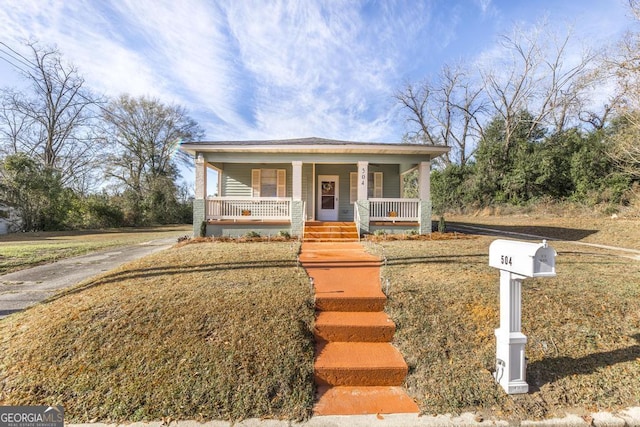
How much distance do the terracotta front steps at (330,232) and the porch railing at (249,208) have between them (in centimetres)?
95

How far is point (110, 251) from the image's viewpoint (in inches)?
355

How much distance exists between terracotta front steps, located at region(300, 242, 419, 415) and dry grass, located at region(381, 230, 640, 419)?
0.52ft

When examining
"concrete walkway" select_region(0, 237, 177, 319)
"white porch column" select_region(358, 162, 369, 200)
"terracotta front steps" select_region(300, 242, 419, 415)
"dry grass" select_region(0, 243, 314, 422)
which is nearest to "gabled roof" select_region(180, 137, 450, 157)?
"white porch column" select_region(358, 162, 369, 200)

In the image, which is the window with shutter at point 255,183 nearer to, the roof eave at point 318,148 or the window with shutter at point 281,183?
the window with shutter at point 281,183

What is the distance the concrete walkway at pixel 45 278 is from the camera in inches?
176

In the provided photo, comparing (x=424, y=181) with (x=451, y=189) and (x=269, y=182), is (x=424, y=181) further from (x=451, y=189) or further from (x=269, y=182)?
Result: (x=451, y=189)

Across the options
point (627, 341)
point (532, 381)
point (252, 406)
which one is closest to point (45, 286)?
point (252, 406)

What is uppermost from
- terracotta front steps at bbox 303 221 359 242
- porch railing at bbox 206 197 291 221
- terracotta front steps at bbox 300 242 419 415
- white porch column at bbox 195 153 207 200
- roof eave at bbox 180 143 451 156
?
roof eave at bbox 180 143 451 156

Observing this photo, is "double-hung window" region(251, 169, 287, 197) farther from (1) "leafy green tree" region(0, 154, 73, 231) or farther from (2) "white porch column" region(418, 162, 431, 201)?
(1) "leafy green tree" region(0, 154, 73, 231)

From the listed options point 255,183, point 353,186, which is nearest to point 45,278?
point 255,183

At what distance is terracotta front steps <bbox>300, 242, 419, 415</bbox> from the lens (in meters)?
2.55

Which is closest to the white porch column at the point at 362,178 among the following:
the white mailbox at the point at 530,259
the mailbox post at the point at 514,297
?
the mailbox post at the point at 514,297

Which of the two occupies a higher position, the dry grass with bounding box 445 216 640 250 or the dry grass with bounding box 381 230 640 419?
the dry grass with bounding box 445 216 640 250

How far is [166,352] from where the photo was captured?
286 centimetres
